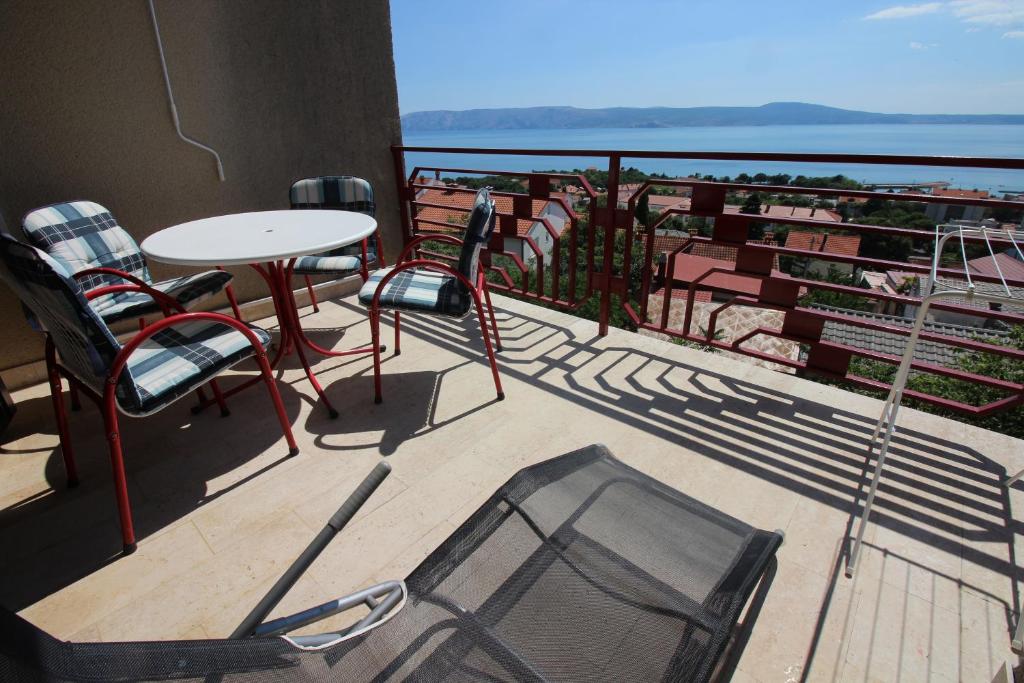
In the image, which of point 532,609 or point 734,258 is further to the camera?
point 734,258

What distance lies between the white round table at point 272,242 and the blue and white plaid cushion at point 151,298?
0.27 m

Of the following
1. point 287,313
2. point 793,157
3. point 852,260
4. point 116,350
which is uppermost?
point 793,157

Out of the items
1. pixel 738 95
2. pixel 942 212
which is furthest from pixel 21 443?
pixel 738 95

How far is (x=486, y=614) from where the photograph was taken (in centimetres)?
93

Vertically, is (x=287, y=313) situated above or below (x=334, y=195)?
below

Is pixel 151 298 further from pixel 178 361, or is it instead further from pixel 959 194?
pixel 959 194

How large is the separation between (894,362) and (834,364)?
0.74 feet

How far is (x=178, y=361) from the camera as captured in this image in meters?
1.69

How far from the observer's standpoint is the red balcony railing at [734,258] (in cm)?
186

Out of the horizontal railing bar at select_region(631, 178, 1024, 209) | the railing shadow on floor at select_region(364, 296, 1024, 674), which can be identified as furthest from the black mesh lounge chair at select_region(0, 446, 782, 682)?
the horizontal railing bar at select_region(631, 178, 1024, 209)

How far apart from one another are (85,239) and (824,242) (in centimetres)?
362

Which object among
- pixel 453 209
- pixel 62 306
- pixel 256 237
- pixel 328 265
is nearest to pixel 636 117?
pixel 453 209

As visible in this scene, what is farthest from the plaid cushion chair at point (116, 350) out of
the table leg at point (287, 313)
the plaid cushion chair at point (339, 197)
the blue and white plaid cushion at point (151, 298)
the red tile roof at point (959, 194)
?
the red tile roof at point (959, 194)

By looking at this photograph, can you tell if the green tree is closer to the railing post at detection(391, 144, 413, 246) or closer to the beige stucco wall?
the railing post at detection(391, 144, 413, 246)
